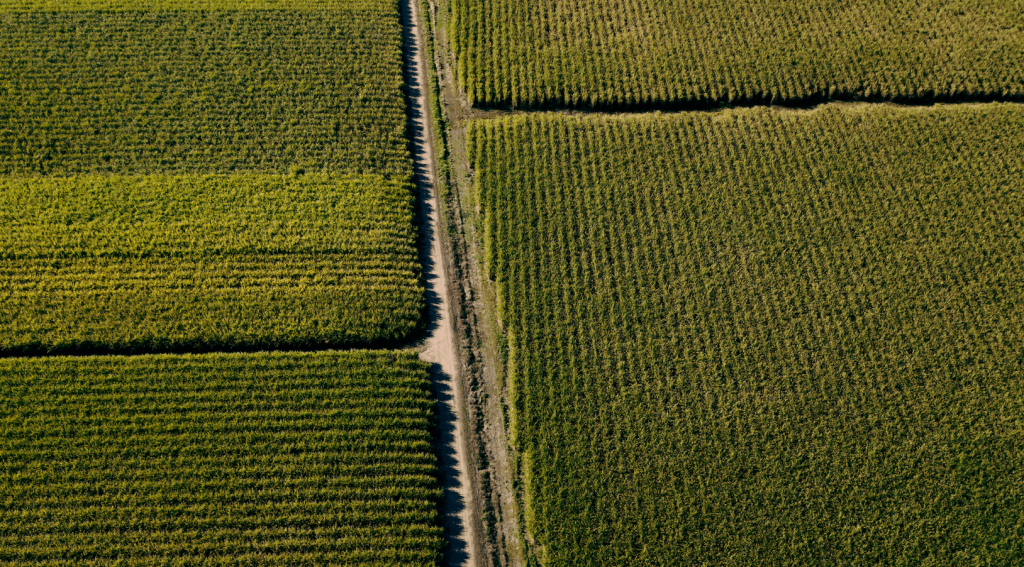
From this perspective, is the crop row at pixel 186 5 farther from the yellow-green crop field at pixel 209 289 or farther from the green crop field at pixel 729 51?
the green crop field at pixel 729 51

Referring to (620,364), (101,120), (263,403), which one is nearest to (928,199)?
(620,364)

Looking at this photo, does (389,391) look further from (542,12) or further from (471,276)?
(542,12)

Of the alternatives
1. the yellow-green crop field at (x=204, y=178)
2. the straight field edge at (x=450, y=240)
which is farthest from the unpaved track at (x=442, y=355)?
the yellow-green crop field at (x=204, y=178)

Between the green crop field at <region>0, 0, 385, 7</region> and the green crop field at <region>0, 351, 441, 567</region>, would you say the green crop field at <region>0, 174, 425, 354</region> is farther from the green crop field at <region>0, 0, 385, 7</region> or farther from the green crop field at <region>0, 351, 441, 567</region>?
the green crop field at <region>0, 0, 385, 7</region>

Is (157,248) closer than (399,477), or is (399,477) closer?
(399,477)

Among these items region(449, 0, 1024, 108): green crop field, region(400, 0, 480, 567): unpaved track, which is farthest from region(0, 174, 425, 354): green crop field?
region(449, 0, 1024, 108): green crop field
